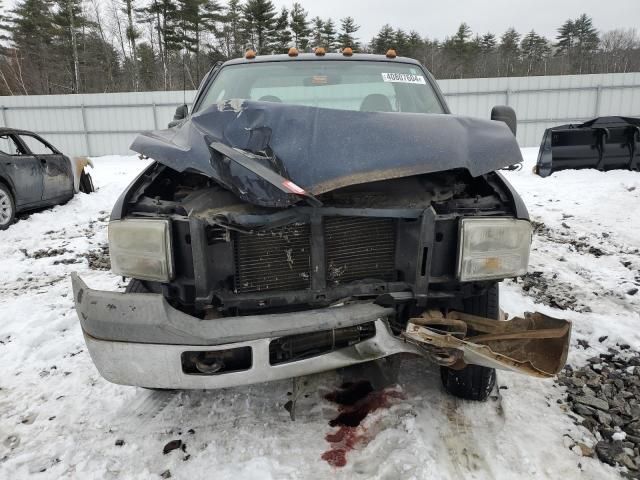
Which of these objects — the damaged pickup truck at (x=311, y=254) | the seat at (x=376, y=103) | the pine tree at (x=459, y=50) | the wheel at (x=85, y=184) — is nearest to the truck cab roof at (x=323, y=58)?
the seat at (x=376, y=103)

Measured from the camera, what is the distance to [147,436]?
215cm

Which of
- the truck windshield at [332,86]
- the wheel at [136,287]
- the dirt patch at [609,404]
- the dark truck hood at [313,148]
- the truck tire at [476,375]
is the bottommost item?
the dirt patch at [609,404]

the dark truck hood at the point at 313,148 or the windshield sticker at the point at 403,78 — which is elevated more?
the windshield sticker at the point at 403,78

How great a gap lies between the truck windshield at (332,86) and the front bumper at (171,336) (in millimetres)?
1945

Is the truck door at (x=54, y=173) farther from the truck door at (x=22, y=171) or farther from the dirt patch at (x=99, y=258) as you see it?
the dirt patch at (x=99, y=258)

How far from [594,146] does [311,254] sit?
9628 millimetres

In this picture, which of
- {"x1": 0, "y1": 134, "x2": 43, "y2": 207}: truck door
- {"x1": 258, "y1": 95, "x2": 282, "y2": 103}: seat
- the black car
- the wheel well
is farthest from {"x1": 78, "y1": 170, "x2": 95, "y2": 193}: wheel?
{"x1": 258, "y1": 95, "x2": 282, "y2": 103}: seat

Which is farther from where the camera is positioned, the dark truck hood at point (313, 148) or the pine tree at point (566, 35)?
the pine tree at point (566, 35)

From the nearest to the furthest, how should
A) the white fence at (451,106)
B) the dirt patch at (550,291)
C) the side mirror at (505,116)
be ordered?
the side mirror at (505,116)
the dirt patch at (550,291)
the white fence at (451,106)

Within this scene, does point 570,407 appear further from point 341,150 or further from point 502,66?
point 502,66

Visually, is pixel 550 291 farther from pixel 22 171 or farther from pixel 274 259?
pixel 22 171

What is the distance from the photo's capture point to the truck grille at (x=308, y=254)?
2.01 meters

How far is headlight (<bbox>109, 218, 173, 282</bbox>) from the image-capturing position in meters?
1.93

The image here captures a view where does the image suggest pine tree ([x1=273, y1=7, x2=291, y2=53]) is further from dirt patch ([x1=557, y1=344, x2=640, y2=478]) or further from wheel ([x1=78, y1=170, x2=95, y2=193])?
dirt patch ([x1=557, y1=344, x2=640, y2=478])
